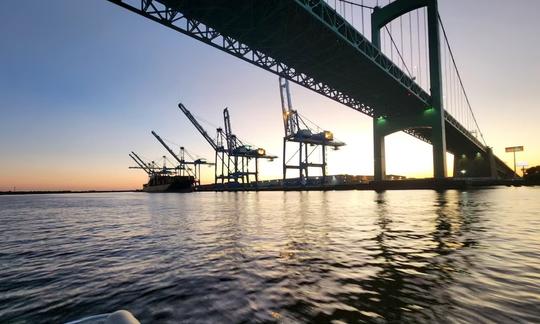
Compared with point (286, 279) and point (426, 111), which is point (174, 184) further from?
point (286, 279)

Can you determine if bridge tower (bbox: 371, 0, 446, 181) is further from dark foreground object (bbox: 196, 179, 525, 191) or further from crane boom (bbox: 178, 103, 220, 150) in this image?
crane boom (bbox: 178, 103, 220, 150)

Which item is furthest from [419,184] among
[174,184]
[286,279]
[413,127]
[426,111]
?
[174,184]

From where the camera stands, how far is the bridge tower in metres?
61.0

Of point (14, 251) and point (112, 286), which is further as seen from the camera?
point (14, 251)

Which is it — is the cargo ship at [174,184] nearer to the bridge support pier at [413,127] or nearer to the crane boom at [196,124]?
the crane boom at [196,124]

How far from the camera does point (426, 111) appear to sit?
64500mm

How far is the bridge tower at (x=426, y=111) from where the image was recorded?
200 feet

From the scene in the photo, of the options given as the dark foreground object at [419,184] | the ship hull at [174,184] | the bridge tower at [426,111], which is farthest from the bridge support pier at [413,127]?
the ship hull at [174,184]

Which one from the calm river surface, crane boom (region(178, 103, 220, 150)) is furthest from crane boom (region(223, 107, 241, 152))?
the calm river surface

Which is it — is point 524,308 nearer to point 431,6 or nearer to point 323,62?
point 323,62

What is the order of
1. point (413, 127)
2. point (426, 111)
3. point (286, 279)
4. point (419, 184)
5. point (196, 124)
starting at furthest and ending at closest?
1. point (196, 124)
2. point (413, 127)
3. point (426, 111)
4. point (419, 184)
5. point (286, 279)

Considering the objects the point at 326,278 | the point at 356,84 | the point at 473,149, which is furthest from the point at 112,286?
the point at 473,149

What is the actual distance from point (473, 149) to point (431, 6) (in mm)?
53906

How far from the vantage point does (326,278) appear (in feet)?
19.4
